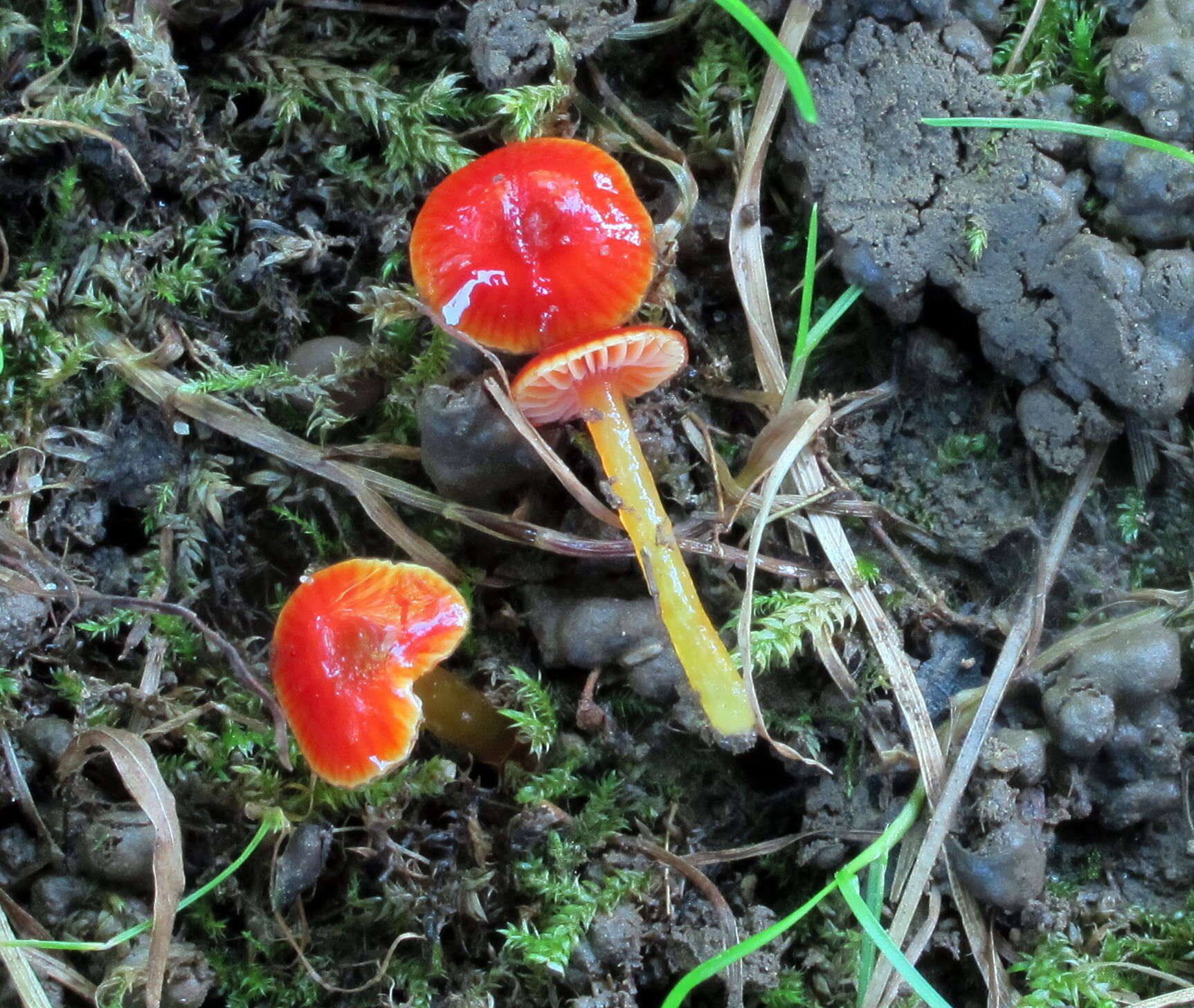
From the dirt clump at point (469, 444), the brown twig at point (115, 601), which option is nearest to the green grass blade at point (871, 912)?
the dirt clump at point (469, 444)

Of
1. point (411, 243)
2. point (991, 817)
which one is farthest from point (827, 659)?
point (411, 243)

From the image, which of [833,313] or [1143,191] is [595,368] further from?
[1143,191]

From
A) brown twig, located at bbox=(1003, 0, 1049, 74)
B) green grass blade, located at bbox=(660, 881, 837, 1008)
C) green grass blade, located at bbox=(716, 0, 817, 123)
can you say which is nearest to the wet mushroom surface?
brown twig, located at bbox=(1003, 0, 1049, 74)

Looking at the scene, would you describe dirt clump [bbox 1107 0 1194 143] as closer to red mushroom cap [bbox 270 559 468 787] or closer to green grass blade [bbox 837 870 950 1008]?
green grass blade [bbox 837 870 950 1008]

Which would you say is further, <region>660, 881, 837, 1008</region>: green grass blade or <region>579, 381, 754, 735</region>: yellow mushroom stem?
<region>579, 381, 754, 735</region>: yellow mushroom stem

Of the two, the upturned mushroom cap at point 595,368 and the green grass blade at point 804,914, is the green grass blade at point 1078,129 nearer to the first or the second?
the upturned mushroom cap at point 595,368

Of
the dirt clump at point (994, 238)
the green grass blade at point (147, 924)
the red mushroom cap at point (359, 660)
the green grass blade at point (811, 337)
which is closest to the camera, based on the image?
the green grass blade at point (147, 924)

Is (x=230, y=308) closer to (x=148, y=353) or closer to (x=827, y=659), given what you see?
(x=148, y=353)

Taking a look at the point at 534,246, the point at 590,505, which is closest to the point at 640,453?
the point at 590,505
